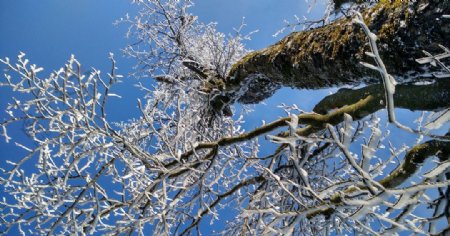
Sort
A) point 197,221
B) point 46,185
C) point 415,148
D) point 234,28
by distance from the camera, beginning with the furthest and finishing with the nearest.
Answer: point 234,28 < point 197,221 < point 46,185 < point 415,148

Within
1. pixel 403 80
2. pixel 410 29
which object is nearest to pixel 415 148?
pixel 403 80

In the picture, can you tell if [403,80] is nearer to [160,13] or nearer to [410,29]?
[410,29]

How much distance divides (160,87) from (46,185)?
4539 mm

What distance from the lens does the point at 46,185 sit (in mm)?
3301

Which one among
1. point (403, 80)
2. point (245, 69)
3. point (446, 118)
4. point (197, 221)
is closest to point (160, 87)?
point (245, 69)

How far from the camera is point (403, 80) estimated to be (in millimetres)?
2244

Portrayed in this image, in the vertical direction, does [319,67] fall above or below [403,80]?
above

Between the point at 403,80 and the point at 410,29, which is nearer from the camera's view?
the point at 410,29

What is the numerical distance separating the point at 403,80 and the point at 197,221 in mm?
2240

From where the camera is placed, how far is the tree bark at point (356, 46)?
6.53ft

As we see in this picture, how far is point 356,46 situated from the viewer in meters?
2.42

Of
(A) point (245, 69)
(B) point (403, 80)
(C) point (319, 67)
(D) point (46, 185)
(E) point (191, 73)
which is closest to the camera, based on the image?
(B) point (403, 80)

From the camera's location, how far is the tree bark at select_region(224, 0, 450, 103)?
1.99 m

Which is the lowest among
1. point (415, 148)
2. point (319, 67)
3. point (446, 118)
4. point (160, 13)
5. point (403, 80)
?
point (446, 118)
